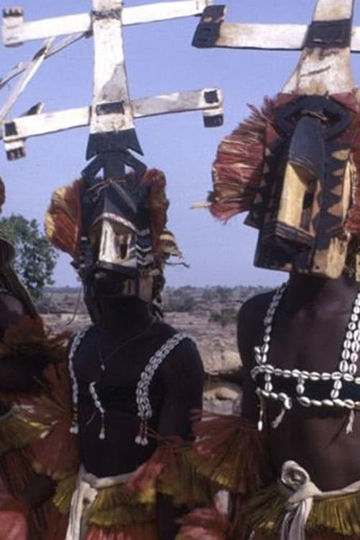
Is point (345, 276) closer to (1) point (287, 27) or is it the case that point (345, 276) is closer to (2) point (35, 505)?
(1) point (287, 27)

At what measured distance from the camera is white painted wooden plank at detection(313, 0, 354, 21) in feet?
9.14

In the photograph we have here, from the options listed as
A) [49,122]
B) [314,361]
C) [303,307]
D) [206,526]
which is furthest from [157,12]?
[206,526]

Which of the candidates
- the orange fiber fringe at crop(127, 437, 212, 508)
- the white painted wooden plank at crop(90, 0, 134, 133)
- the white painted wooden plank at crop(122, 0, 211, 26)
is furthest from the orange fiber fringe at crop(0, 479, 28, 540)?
the white painted wooden plank at crop(122, 0, 211, 26)

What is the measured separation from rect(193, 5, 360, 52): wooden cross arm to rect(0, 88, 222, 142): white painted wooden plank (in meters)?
0.25

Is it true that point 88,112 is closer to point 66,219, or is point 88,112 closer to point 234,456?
point 66,219

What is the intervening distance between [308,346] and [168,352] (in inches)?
24.9

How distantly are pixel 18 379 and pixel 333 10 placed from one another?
6.12 feet

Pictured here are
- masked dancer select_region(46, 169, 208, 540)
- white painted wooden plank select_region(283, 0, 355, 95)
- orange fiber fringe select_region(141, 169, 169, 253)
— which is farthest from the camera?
orange fiber fringe select_region(141, 169, 169, 253)

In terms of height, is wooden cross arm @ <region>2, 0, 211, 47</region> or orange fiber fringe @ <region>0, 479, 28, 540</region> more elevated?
wooden cross arm @ <region>2, 0, 211, 47</region>

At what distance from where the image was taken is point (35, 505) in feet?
11.6

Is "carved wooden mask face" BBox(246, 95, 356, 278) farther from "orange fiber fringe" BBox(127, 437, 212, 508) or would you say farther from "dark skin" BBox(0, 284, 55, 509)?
"dark skin" BBox(0, 284, 55, 509)

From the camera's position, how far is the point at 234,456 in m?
2.89

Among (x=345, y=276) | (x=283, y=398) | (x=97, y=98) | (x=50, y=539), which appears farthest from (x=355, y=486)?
(x=97, y=98)

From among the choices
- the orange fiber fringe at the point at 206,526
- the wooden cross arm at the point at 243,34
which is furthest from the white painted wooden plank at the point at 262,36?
the orange fiber fringe at the point at 206,526
